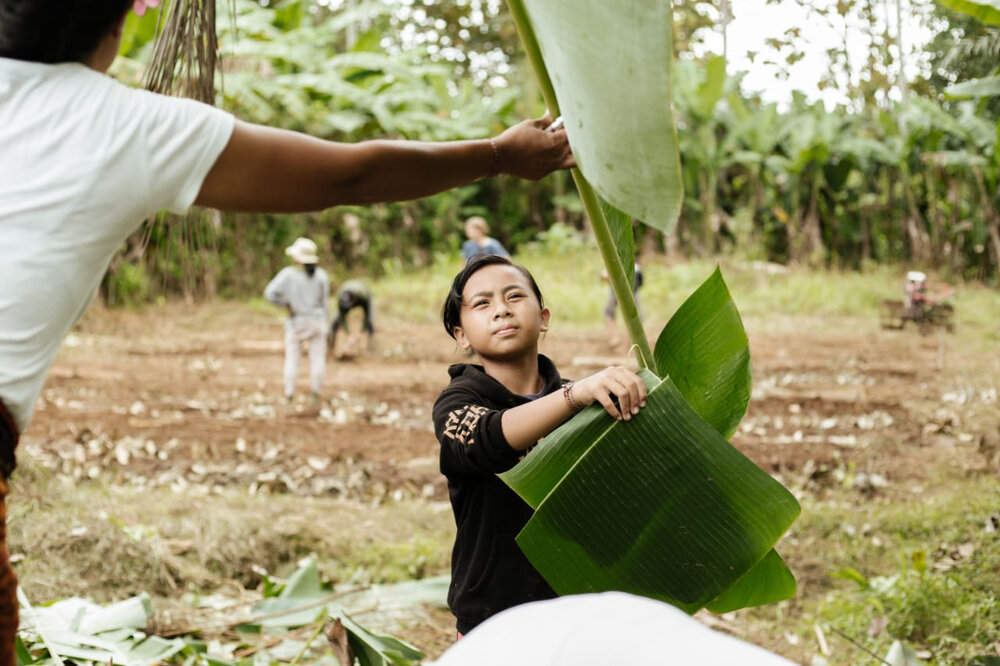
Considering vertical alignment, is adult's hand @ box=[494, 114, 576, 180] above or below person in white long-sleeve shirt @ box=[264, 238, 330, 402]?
above

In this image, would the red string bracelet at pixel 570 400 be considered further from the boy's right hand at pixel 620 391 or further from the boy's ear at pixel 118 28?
the boy's ear at pixel 118 28

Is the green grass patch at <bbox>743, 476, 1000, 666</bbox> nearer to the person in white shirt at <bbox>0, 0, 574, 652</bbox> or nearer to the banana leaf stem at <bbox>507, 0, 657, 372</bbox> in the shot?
the banana leaf stem at <bbox>507, 0, 657, 372</bbox>

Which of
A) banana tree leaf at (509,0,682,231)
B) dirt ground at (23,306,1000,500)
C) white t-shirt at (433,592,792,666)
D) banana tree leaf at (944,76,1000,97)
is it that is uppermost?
banana tree leaf at (944,76,1000,97)

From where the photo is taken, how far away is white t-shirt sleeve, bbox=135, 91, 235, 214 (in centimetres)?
104

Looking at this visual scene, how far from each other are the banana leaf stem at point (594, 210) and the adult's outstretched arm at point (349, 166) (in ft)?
0.24

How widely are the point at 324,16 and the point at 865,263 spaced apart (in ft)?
36.4

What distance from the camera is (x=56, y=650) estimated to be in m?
2.37

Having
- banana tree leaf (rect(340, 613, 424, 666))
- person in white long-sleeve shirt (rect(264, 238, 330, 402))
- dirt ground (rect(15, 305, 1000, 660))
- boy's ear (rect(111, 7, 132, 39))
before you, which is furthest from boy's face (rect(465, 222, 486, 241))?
boy's ear (rect(111, 7, 132, 39))

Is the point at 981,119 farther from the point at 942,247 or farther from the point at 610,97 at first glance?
the point at 610,97

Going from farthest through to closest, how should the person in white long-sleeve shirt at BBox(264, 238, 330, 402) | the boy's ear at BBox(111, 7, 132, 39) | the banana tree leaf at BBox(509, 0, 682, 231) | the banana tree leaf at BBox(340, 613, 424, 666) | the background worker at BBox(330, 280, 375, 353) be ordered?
the background worker at BBox(330, 280, 375, 353) < the person in white long-sleeve shirt at BBox(264, 238, 330, 402) < the banana tree leaf at BBox(340, 613, 424, 666) < the boy's ear at BBox(111, 7, 132, 39) < the banana tree leaf at BBox(509, 0, 682, 231)

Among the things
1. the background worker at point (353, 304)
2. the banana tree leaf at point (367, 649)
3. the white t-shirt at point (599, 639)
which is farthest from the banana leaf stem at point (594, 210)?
the background worker at point (353, 304)

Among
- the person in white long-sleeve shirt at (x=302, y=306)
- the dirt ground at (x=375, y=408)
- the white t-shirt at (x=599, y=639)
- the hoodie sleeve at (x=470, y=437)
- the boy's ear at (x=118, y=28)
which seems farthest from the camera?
the person in white long-sleeve shirt at (x=302, y=306)

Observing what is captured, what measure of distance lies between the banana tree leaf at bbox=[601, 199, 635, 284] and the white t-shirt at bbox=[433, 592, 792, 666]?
914 millimetres

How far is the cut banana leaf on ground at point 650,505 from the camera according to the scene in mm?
1305
